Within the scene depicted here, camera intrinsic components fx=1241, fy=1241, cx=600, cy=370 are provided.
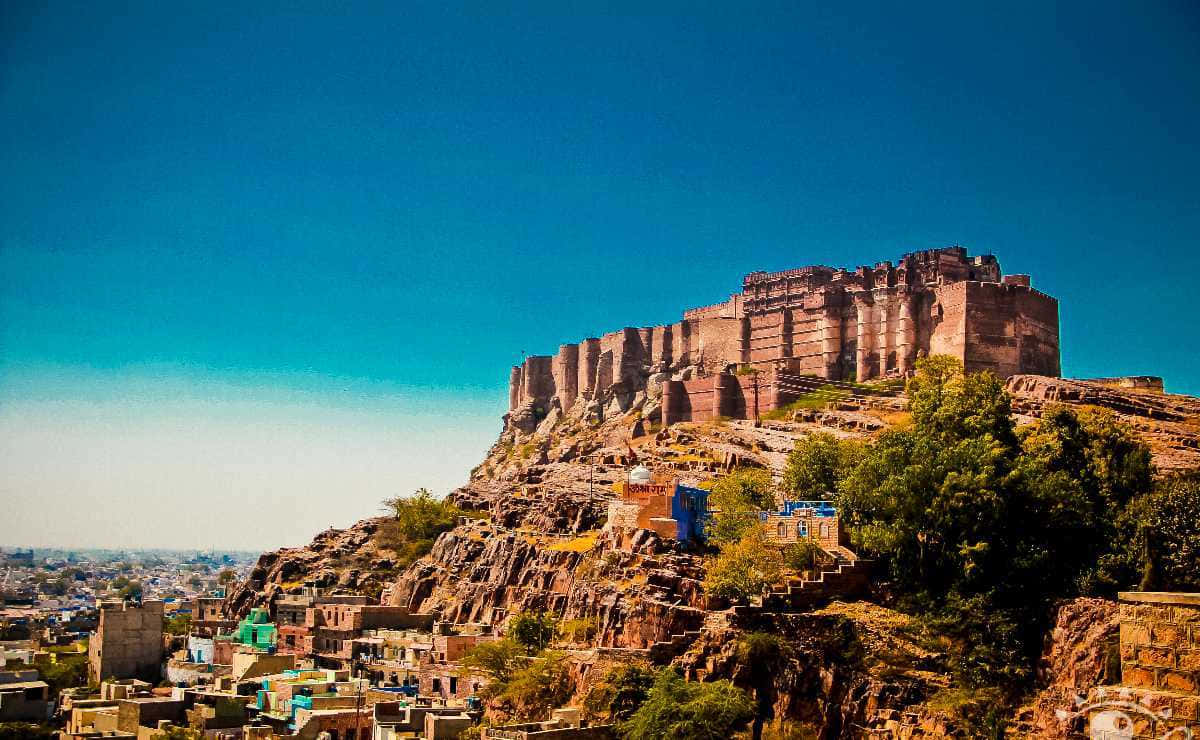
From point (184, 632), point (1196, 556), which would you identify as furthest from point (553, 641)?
point (184, 632)

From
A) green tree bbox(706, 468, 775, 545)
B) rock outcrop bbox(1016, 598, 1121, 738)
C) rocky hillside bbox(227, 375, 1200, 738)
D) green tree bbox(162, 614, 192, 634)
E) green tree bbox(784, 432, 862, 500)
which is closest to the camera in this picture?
rock outcrop bbox(1016, 598, 1121, 738)

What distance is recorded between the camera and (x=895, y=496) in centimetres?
3919

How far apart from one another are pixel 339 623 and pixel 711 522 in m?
20.2

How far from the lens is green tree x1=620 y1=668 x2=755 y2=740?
33.9 metres

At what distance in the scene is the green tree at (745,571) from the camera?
40.5 m

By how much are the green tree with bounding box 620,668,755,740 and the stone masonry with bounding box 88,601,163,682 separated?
1111 inches

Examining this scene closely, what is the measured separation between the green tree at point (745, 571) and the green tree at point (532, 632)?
282 inches

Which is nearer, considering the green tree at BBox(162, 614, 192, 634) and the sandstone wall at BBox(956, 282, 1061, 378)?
the green tree at BBox(162, 614, 192, 634)

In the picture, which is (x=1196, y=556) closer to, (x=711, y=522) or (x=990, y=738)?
(x=990, y=738)

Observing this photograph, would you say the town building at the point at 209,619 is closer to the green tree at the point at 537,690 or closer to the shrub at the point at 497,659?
the shrub at the point at 497,659

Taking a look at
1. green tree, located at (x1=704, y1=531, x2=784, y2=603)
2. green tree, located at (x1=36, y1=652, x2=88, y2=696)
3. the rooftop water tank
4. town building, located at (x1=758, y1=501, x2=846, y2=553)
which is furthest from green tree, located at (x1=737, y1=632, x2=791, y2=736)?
green tree, located at (x1=36, y1=652, x2=88, y2=696)

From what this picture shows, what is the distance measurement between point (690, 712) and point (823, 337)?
56.4 m

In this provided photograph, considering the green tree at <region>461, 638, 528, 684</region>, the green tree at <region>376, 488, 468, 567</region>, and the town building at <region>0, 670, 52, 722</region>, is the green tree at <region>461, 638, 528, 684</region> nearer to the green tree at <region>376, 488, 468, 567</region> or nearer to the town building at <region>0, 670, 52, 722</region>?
the town building at <region>0, 670, 52, 722</region>

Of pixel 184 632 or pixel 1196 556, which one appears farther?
pixel 184 632
